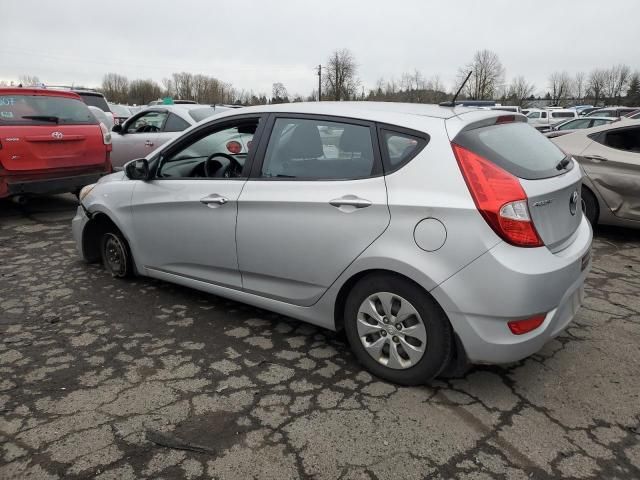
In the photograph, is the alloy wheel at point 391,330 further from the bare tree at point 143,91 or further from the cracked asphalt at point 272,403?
the bare tree at point 143,91

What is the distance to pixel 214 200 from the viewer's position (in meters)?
3.48

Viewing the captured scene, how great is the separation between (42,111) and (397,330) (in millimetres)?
6345

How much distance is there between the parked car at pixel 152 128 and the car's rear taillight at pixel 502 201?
6139mm

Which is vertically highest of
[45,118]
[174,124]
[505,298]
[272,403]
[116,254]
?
[45,118]

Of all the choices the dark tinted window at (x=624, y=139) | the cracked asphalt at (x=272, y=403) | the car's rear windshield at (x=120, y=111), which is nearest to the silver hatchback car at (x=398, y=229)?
the cracked asphalt at (x=272, y=403)

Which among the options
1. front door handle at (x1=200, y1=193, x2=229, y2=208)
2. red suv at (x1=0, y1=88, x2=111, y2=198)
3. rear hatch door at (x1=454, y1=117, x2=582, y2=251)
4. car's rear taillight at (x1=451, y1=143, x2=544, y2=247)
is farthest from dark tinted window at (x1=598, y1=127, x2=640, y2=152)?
red suv at (x1=0, y1=88, x2=111, y2=198)

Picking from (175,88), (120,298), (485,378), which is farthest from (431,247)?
(175,88)

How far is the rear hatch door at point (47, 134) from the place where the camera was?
6.41 m

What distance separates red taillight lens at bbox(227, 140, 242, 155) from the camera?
3.99 metres

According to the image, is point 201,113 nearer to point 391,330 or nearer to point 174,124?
point 174,124

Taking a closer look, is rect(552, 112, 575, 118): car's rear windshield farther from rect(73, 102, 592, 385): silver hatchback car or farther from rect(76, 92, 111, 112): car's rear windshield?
rect(73, 102, 592, 385): silver hatchback car

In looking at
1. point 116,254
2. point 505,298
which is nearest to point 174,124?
point 116,254

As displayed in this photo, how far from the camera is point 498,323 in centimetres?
252

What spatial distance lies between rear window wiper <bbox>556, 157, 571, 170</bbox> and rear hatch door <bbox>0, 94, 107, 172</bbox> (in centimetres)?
630
